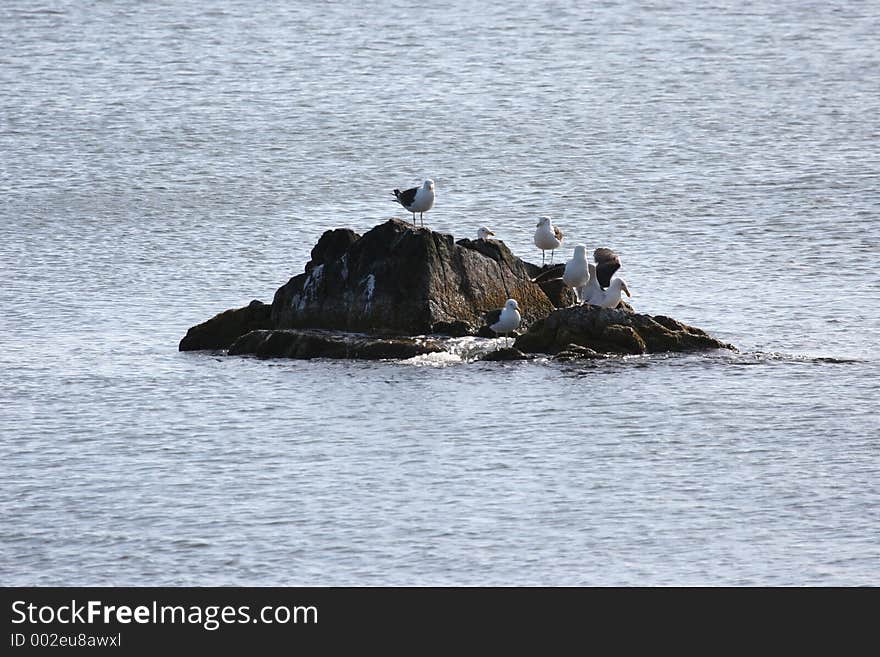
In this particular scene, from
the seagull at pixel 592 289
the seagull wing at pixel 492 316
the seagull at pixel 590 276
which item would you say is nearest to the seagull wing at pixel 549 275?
the seagull at pixel 590 276

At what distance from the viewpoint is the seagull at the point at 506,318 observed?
27.1m

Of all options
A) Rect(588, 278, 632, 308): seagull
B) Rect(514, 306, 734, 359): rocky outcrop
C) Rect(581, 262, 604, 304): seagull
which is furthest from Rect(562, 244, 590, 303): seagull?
Rect(514, 306, 734, 359): rocky outcrop

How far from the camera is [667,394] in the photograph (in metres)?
25.5

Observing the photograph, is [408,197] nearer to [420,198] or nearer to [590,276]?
[420,198]

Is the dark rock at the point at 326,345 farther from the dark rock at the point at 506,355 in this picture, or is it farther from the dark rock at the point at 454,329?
the dark rock at the point at 506,355

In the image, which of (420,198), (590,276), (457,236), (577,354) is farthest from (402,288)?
(457,236)

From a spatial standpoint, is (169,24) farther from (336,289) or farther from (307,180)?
(336,289)

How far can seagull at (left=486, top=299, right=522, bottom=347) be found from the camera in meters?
27.1

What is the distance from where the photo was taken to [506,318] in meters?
27.1

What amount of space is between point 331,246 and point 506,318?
3.42m

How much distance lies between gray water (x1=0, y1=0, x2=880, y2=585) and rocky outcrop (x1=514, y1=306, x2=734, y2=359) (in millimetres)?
368

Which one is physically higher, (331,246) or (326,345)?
(331,246)

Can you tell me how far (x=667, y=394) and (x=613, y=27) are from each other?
5034 centimetres

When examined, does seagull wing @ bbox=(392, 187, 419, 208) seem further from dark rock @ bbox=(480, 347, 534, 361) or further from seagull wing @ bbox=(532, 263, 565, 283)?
dark rock @ bbox=(480, 347, 534, 361)
